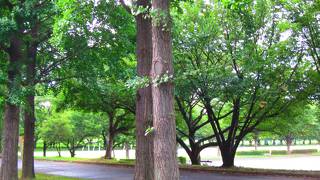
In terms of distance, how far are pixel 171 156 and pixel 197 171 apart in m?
14.2

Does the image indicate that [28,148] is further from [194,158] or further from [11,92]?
[194,158]

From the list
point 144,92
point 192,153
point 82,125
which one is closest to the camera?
point 144,92

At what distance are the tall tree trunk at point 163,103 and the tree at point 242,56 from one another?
10920mm

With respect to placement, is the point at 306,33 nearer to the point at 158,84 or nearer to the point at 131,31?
the point at 131,31

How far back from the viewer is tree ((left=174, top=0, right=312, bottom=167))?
19656 millimetres

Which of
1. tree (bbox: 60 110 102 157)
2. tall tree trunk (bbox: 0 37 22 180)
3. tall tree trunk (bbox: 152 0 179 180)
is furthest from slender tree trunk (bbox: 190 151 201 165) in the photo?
tall tree trunk (bbox: 152 0 179 180)

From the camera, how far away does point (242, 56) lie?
19.7 metres

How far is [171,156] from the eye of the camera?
7.79 metres

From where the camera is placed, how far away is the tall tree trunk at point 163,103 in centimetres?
776

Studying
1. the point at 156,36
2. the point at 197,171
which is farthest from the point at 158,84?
the point at 197,171

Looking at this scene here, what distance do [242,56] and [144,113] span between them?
32.6ft

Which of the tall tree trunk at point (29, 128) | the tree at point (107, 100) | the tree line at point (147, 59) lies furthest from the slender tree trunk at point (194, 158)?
the tall tree trunk at point (29, 128)

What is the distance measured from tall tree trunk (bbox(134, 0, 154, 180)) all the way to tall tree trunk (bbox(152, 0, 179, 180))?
2605mm

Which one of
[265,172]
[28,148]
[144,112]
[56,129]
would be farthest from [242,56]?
[56,129]
